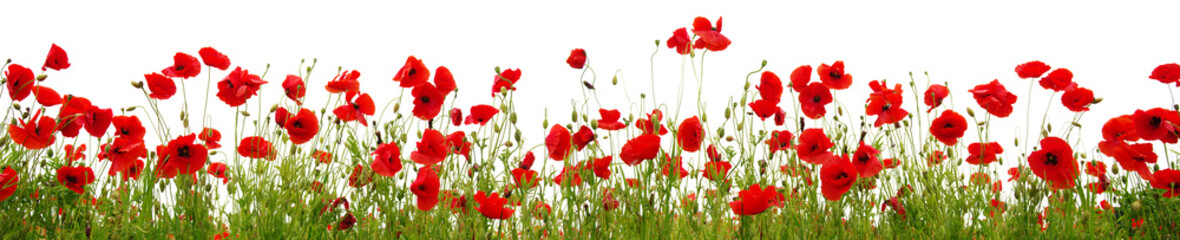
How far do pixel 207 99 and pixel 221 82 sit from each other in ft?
0.40

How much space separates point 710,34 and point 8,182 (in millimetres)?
2457

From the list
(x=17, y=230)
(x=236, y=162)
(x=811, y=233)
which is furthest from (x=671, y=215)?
(x=17, y=230)

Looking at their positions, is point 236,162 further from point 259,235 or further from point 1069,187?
point 1069,187

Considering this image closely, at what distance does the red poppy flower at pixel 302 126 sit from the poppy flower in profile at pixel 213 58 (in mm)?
354

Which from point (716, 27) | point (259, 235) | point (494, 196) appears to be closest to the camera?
point (494, 196)

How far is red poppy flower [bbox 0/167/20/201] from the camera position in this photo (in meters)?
2.75

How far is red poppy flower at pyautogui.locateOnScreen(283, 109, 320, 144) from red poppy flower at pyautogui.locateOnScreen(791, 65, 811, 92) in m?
1.71

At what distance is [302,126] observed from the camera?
9.37 feet

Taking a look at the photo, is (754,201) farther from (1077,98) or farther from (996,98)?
(1077,98)

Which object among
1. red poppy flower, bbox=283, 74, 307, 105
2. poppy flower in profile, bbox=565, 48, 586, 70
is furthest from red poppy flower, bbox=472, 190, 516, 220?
red poppy flower, bbox=283, 74, 307, 105

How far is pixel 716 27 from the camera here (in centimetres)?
286

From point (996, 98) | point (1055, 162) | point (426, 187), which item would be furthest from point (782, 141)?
point (426, 187)

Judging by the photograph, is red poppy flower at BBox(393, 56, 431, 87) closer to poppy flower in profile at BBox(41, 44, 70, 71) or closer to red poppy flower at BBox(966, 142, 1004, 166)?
poppy flower in profile at BBox(41, 44, 70, 71)

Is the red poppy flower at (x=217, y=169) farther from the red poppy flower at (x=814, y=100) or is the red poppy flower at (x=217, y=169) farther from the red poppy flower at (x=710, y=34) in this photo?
the red poppy flower at (x=814, y=100)
